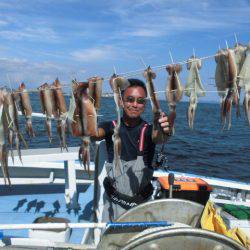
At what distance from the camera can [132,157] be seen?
17.9 ft

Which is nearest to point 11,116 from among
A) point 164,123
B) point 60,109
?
point 60,109

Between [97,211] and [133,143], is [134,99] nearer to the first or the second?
[133,143]

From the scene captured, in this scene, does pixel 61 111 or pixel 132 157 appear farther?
pixel 61 111

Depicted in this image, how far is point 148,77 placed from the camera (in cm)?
538

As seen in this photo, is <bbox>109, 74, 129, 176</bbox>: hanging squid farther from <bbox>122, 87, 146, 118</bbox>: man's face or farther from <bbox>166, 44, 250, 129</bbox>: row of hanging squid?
<bbox>166, 44, 250, 129</bbox>: row of hanging squid

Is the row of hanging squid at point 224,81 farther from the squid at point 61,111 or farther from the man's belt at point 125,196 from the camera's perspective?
the squid at point 61,111

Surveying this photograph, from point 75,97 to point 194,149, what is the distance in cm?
2744

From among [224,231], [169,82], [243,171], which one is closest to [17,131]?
[169,82]

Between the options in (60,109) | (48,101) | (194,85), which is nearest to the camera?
(194,85)

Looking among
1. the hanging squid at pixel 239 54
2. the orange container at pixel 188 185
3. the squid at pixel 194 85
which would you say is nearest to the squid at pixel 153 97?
the squid at pixel 194 85

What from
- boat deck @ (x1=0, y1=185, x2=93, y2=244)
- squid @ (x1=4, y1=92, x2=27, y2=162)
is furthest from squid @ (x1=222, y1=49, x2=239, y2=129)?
boat deck @ (x1=0, y1=185, x2=93, y2=244)

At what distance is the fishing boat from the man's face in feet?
4.48

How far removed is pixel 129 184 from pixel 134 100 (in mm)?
1233

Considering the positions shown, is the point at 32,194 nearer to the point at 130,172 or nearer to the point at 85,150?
the point at 85,150
